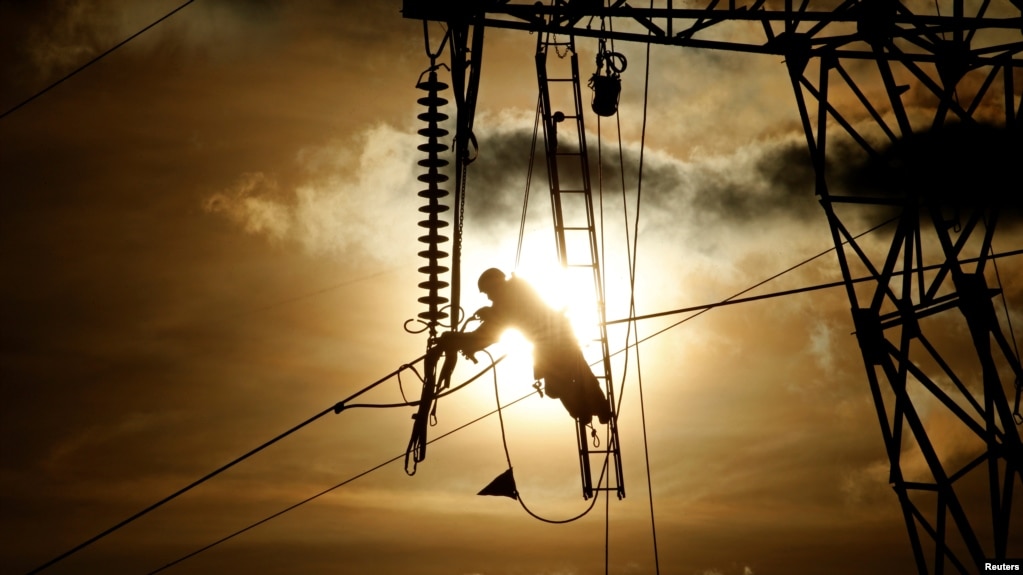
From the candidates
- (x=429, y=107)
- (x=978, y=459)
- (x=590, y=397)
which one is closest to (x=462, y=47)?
(x=429, y=107)

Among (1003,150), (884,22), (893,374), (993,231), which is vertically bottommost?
(893,374)

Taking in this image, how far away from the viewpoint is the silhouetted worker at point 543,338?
1270cm

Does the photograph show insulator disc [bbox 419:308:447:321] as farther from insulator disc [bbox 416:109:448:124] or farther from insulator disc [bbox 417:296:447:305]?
insulator disc [bbox 416:109:448:124]

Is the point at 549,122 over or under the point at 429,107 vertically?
over

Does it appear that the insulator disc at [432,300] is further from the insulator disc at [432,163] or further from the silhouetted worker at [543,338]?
the insulator disc at [432,163]

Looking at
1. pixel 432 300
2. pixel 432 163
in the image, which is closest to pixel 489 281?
pixel 432 300

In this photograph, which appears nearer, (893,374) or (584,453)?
(893,374)

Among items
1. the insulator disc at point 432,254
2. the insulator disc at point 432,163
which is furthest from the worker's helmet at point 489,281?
the insulator disc at point 432,163

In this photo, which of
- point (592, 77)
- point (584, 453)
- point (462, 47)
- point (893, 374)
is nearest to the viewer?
point (893, 374)

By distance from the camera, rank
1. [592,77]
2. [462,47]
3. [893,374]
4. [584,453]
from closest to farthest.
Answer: [893,374]
[462,47]
[584,453]
[592,77]

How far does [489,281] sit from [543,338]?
0.98 meters

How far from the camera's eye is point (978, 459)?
12.5 metres

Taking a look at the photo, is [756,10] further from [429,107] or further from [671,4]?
[429,107]

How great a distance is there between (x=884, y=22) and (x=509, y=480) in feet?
23.8
